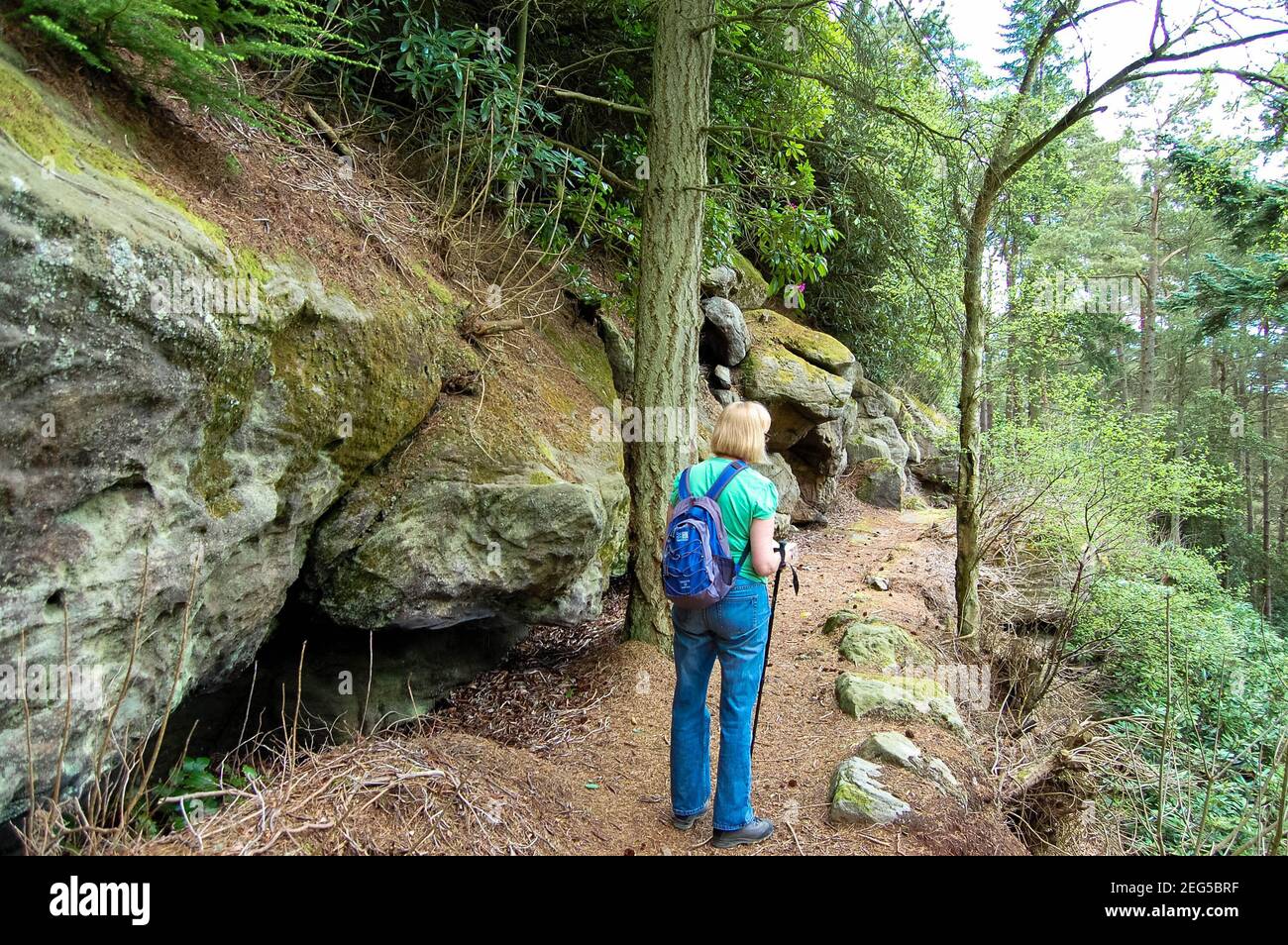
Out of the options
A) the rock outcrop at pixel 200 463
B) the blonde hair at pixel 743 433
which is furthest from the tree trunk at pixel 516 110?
the blonde hair at pixel 743 433

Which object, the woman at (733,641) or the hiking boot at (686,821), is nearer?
the woman at (733,641)

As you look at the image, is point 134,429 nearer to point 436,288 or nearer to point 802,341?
point 436,288

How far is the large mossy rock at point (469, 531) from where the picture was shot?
423cm

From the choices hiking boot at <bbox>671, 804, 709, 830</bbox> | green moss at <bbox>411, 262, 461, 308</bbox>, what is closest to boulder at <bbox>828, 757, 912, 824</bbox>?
hiking boot at <bbox>671, 804, 709, 830</bbox>

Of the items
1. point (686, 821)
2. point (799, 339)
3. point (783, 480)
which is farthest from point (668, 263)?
point (799, 339)

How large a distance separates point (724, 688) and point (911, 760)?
1587 millimetres

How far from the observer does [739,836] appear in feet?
10.8

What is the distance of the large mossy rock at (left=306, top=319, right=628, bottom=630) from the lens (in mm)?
4227

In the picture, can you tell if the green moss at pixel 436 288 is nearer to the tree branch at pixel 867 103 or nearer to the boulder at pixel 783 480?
the tree branch at pixel 867 103

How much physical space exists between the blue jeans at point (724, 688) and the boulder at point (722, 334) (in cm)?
732

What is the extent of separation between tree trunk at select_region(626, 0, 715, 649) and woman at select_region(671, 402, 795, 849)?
2271mm

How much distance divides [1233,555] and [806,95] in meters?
20.3

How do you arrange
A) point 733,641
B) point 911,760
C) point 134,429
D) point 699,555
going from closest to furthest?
point 134,429 < point 699,555 < point 733,641 < point 911,760

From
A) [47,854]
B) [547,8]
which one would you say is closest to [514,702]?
[47,854]
